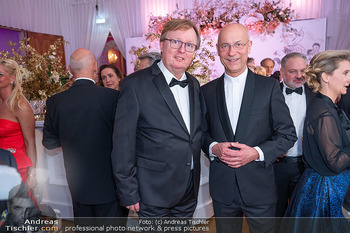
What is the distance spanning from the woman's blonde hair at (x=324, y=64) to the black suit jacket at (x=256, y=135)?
0.33 metres

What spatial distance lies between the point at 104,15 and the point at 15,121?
8.05 m

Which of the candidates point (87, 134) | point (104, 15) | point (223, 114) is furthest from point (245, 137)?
point (104, 15)

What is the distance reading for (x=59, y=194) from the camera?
328 cm

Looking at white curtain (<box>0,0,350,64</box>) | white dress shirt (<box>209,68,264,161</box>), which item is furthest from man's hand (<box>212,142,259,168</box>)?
white curtain (<box>0,0,350,64</box>)

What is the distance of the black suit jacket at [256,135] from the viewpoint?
174 centimetres

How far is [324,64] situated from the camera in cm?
185

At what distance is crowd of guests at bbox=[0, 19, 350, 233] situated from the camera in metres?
1.62

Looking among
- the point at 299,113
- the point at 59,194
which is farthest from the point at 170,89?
the point at 59,194

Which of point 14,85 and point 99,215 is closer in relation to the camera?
point 99,215

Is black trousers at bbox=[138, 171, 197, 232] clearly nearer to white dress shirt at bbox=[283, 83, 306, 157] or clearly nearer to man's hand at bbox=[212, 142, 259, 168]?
man's hand at bbox=[212, 142, 259, 168]

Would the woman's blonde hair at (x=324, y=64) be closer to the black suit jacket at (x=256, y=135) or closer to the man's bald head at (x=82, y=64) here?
the black suit jacket at (x=256, y=135)

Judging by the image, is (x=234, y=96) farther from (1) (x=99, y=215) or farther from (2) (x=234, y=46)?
(1) (x=99, y=215)

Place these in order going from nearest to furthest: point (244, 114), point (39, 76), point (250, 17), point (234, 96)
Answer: point (244, 114) → point (234, 96) → point (39, 76) → point (250, 17)

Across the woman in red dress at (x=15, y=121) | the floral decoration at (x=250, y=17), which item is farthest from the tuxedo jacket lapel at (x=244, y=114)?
the floral decoration at (x=250, y=17)
